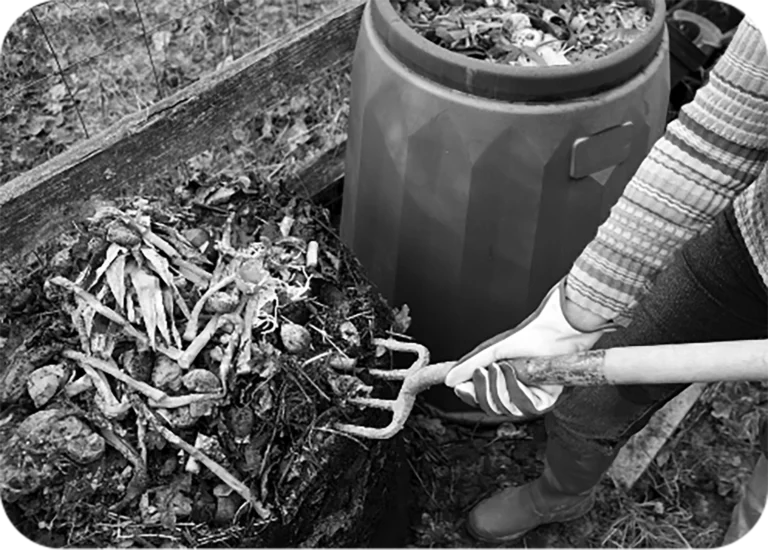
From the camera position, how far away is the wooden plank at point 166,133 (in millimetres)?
1610

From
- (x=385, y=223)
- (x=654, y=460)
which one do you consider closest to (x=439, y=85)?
(x=385, y=223)

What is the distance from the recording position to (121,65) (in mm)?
2332

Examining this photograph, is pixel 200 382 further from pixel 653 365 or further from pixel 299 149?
pixel 299 149

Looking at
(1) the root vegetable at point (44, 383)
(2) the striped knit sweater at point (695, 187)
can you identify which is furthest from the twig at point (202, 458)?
(2) the striped knit sweater at point (695, 187)

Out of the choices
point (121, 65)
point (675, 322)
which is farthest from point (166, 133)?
point (675, 322)

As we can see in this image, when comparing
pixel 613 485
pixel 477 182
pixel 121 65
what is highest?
pixel 477 182

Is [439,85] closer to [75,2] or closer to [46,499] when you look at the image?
[46,499]

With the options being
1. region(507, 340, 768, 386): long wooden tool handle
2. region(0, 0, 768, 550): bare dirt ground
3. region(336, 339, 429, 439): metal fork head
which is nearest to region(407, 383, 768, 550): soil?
region(0, 0, 768, 550): bare dirt ground

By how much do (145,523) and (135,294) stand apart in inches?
14.3

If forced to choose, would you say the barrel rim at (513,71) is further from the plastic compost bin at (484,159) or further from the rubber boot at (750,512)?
the rubber boot at (750,512)

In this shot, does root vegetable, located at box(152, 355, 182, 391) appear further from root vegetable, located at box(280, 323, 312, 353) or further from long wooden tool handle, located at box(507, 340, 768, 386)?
long wooden tool handle, located at box(507, 340, 768, 386)

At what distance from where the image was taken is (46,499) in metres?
1.33

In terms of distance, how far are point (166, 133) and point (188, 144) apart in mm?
60

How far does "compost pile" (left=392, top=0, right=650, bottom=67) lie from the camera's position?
1.60 meters
